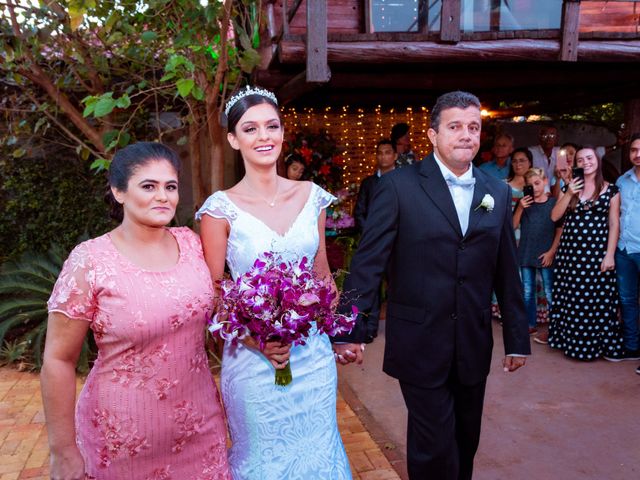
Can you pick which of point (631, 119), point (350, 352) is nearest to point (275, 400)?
point (350, 352)

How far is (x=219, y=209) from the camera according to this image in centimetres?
271

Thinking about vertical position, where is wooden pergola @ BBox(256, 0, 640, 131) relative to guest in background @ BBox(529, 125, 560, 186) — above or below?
above

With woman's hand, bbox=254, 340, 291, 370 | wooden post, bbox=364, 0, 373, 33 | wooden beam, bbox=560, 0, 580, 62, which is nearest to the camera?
woman's hand, bbox=254, 340, 291, 370

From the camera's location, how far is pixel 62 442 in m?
2.07

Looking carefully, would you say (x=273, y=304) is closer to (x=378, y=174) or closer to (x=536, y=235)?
(x=536, y=235)

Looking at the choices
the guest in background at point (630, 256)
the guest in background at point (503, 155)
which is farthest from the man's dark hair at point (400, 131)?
the guest in background at point (630, 256)

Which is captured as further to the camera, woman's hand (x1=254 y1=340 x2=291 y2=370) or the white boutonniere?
the white boutonniere

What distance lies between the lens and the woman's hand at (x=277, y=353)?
93.5 inches

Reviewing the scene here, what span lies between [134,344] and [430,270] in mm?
1475

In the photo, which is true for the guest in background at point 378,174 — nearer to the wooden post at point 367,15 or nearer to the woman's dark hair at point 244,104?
the wooden post at point 367,15

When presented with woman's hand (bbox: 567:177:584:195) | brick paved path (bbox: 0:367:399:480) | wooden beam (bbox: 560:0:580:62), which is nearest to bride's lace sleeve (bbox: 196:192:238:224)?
brick paved path (bbox: 0:367:399:480)

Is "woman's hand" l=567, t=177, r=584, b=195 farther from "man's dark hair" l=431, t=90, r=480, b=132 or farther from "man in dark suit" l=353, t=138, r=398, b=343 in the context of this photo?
"man's dark hair" l=431, t=90, r=480, b=132

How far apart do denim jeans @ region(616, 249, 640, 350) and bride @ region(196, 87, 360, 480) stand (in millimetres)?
4260

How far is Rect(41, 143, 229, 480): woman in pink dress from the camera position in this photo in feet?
6.77
